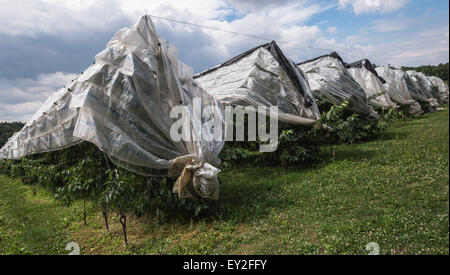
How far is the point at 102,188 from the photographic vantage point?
4.75m

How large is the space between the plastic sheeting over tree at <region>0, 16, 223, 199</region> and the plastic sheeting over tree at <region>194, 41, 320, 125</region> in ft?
7.45

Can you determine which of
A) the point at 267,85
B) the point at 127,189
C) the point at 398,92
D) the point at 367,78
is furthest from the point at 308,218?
the point at 398,92

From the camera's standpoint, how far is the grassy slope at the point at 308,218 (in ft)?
10.3

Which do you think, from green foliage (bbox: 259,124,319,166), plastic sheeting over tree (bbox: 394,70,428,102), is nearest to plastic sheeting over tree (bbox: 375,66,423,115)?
plastic sheeting over tree (bbox: 394,70,428,102)

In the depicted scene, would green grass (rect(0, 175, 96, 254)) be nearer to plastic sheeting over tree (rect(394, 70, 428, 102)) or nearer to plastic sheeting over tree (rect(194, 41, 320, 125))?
plastic sheeting over tree (rect(194, 41, 320, 125))

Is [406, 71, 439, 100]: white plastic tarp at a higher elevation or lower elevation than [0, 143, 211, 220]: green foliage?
higher

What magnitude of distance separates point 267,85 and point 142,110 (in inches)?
148

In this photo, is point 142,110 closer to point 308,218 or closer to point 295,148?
point 308,218

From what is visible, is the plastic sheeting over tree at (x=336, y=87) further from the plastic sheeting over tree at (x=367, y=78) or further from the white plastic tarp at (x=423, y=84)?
the white plastic tarp at (x=423, y=84)

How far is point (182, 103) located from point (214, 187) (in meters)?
1.33

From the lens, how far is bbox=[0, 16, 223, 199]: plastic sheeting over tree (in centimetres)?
404

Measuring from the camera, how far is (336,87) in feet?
30.8

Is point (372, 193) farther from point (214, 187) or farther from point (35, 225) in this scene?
point (35, 225)

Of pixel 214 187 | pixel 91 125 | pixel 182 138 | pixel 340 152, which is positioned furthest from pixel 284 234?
pixel 340 152
